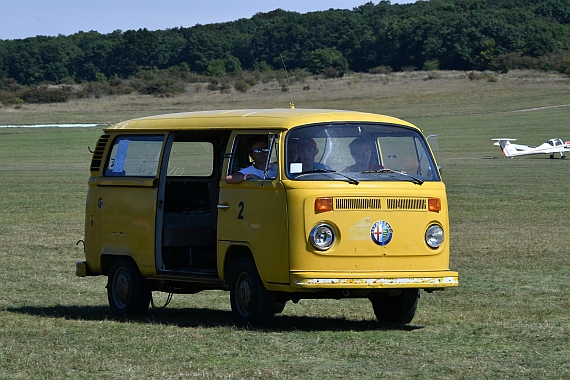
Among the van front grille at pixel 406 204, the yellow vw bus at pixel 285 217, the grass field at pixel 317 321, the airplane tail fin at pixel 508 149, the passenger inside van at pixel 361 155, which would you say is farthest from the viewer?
the airplane tail fin at pixel 508 149

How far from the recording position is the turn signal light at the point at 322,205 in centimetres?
925

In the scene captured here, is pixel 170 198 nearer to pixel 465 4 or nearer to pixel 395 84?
pixel 395 84

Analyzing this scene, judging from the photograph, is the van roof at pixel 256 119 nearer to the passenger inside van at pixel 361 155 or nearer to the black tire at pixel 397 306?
the passenger inside van at pixel 361 155

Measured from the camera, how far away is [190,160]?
12102 millimetres

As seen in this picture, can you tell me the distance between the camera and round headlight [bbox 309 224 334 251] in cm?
927

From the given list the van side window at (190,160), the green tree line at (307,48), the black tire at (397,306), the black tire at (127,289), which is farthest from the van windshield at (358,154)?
the green tree line at (307,48)

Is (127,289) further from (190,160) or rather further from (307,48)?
(307,48)

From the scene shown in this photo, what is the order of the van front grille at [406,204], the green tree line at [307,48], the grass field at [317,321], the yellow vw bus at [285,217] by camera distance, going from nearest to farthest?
1. the grass field at [317,321]
2. the yellow vw bus at [285,217]
3. the van front grille at [406,204]
4. the green tree line at [307,48]

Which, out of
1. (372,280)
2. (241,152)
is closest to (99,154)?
(241,152)

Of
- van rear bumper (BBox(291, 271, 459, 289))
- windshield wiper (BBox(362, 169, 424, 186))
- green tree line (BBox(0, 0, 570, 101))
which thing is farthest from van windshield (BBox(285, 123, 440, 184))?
green tree line (BBox(0, 0, 570, 101))

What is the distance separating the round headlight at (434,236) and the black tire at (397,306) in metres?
0.59

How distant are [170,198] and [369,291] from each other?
116 inches

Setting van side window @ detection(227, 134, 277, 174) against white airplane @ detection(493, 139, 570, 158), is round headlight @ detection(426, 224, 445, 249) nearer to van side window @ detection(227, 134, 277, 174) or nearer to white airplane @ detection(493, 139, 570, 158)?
van side window @ detection(227, 134, 277, 174)

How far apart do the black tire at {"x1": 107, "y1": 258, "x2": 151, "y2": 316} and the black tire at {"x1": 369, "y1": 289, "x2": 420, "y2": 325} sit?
2353 millimetres
